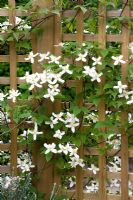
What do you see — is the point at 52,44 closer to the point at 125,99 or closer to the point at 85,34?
the point at 85,34

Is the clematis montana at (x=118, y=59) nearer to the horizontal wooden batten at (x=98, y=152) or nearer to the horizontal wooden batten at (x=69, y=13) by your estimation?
the horizontal wooden batten at (x=69, y=13)

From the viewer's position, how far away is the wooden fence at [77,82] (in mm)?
2906

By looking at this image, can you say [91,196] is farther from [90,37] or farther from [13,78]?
[90,37]

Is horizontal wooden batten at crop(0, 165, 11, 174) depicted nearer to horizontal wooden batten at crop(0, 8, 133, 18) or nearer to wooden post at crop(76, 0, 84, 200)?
wooden post at crop(76, 0, 84, 200)

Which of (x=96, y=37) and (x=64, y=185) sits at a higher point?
(x=96, y=37)

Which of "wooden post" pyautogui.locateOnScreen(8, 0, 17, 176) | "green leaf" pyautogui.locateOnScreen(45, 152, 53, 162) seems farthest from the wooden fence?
"green leaf" pyautogui.locateOnScreen(45, 152, 53, 162)

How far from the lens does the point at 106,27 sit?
2984 mm

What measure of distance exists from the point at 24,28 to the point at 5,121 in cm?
60

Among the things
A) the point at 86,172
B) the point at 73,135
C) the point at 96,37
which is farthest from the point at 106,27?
the point at 86,172

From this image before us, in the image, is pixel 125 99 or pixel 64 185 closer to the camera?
pixel 125 99

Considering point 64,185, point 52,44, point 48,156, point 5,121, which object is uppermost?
point 52,44

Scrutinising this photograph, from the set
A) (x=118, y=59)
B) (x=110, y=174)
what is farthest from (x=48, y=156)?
(x=118, y=59)

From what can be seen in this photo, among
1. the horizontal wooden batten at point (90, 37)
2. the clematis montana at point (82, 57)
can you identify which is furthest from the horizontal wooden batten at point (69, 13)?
the clematis montana at point (82, 57)

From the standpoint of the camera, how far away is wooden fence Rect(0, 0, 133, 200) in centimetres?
291
